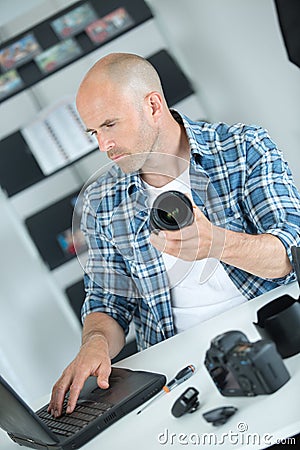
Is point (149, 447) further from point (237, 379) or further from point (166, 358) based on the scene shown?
point (166, 358)

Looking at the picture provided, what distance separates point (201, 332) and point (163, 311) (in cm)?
27

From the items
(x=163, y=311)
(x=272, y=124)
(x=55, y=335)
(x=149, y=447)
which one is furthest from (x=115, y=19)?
(x=149, y=447)

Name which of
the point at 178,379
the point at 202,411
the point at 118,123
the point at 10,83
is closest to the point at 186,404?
the point at 202,411

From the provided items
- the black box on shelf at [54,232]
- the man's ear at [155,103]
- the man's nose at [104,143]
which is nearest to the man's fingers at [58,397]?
the man's nose at [104,143]

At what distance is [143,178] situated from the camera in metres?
1.92

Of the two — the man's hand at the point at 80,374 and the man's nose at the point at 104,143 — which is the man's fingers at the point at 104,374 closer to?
the man's hand at the point at 80,374

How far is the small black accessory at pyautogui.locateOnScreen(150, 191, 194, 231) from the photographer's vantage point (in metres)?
1.32

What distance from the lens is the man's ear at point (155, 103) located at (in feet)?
6.33

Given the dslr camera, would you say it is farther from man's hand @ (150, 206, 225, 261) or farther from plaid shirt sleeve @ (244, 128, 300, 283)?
plaid shirt sleeve @ (244, 128, 300, 283)

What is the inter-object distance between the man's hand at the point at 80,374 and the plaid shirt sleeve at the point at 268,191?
1.41 feet

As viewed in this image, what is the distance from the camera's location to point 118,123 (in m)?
1.85

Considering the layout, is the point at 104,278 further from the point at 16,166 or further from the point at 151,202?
the point at 16,166

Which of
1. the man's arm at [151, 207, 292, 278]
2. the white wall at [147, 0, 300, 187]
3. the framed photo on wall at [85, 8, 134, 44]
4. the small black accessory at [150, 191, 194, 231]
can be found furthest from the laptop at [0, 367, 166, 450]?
the framed photo on wall at [85, 8, 134, 44]

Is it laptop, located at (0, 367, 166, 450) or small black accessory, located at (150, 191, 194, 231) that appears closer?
small black accessory, located at (150, 191, 194, 231)
